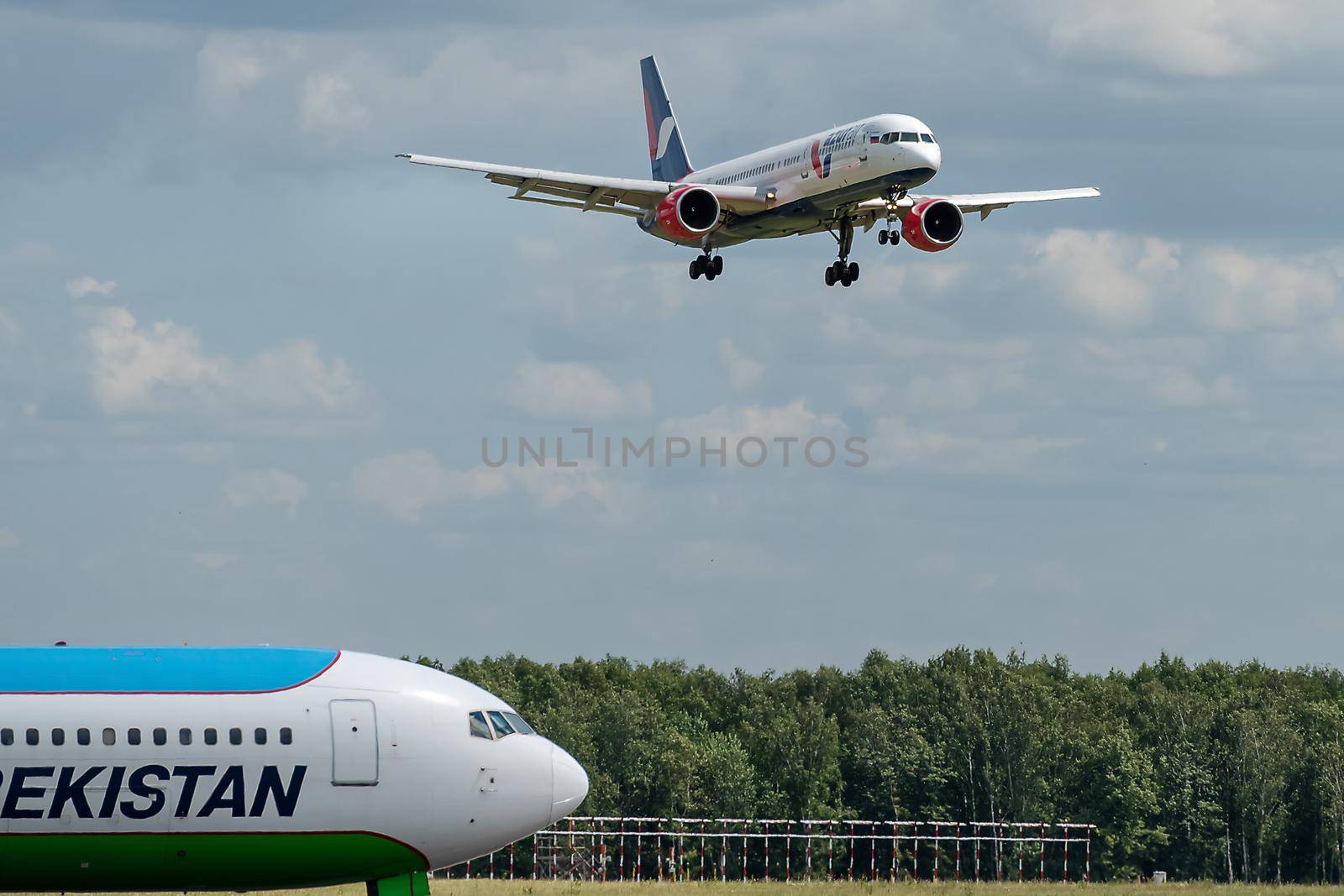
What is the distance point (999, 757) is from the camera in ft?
268

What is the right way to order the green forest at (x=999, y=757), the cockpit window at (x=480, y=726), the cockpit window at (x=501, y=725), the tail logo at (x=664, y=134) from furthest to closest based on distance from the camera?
the tail logo at (x=664, y=134) → the green forest at (x=999, y=757) → the cockpit window at (x=501, y=725) → the cockpit window at (x=480, y=726)

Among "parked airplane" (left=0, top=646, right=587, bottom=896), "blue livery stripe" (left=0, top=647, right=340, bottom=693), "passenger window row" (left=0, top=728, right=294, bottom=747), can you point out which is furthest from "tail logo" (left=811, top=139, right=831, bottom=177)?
"passenger window row" (left=0, top=728, right=294, bottom=747)

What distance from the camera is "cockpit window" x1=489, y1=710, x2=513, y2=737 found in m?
24.1

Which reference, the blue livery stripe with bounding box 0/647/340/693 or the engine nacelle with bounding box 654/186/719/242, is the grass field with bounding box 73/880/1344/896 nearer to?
the blue livery stripe with bounding box 0/647/340/693

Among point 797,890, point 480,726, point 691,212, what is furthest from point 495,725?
point 691,212

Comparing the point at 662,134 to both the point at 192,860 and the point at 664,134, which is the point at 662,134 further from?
the point at 192,860

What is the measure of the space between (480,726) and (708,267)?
104ft

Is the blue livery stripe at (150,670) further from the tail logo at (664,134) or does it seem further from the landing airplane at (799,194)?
the tail logo at (664,134)

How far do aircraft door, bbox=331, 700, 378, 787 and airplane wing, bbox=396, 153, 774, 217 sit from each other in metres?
29.1

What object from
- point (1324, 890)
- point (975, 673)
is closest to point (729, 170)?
point (1324, 890)

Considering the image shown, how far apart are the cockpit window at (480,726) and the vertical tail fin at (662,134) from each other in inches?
1849

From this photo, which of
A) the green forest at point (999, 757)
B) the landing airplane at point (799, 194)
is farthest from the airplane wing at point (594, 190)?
the green forest at point (999, 757)

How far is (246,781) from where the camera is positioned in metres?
22.8

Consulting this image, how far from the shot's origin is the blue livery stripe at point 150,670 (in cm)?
2278
